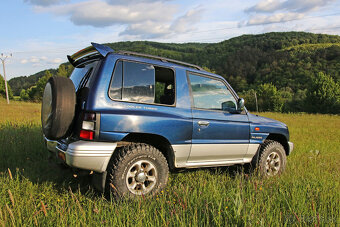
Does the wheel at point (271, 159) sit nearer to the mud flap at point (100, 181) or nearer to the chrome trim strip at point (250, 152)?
the chrome trim strip at point (250, 152)

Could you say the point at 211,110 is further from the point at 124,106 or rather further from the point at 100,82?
the point at 100,82

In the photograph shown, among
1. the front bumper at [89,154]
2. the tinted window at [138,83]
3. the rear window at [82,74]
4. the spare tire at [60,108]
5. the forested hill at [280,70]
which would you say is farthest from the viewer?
the forested hill at [280,70]

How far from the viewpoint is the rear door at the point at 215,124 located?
149 inches

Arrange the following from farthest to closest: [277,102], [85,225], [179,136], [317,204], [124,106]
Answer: [277,102]
[179,136]
[124,106]
[317,204]
[85,225]

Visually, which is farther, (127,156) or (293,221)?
(127,156)

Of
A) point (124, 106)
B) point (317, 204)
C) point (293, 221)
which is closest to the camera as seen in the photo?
point (293, 221)

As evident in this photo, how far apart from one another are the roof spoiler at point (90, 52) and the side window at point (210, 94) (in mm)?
1309

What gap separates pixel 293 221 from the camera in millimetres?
2441

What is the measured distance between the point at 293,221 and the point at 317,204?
68 centimetres

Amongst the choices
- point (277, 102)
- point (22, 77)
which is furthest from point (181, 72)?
point (22, 77)

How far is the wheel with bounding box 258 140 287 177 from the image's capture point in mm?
4535

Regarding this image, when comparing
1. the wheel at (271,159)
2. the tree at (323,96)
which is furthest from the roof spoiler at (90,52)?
the tree at (323,96)

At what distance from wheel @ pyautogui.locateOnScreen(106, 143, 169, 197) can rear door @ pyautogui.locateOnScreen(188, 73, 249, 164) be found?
2.05ft

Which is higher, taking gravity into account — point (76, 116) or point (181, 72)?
point (181, 72)
